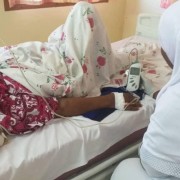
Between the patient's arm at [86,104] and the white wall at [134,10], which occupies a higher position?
the white wall at [134,10]

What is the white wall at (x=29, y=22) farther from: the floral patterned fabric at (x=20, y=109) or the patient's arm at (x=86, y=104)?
the patient's arm at (x=86, y=104)

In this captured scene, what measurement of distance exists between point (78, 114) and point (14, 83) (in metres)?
0.35

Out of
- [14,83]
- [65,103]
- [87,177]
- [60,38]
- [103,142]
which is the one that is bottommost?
[87,177]

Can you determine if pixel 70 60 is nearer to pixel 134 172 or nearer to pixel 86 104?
pixel 86 104

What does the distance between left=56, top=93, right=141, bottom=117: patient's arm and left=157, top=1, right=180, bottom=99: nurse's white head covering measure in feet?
1.36

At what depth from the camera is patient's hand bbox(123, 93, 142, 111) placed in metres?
1.39

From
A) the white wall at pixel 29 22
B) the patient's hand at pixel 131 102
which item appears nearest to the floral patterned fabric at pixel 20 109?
the patient's hand at pixel 131 102

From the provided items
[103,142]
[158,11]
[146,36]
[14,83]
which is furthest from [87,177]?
[158,11]

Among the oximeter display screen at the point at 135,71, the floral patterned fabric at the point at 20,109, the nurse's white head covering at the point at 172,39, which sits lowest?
the floral patterned fabric at the point at 20,109

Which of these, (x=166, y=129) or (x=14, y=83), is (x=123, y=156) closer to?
(x=166, y=129)

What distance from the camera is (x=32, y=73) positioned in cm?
131

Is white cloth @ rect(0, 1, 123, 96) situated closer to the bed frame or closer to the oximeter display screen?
the oximeter display screen

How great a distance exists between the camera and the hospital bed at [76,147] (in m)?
1.03

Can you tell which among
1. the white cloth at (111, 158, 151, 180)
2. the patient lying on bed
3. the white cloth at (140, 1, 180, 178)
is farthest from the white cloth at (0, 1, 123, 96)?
the white cloth at (140, 1, 180, 178)
